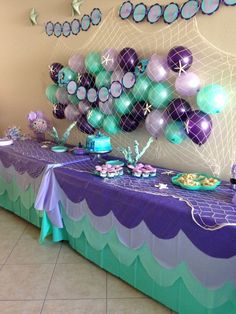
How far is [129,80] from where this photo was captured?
1972 millimetres

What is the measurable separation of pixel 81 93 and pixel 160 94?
2.54ft

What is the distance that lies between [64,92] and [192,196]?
4.99 ft

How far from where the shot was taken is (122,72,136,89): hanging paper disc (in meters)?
1.95

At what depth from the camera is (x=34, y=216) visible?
7.93ft

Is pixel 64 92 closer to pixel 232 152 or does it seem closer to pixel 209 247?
pixel 232 152

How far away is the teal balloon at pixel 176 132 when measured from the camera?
1.79 m

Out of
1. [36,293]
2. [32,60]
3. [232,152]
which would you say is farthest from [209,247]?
[32,60]

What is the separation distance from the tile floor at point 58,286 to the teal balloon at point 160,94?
3.66 feet

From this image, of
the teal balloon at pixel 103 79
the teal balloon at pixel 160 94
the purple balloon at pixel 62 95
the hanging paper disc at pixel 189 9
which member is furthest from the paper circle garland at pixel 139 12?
the purple balloon at pixel 62 95

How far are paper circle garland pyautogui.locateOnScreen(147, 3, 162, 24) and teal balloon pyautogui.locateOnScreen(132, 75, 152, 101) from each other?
0.39m

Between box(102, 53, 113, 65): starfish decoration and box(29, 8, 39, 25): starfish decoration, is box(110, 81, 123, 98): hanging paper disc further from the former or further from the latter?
box(29, 8, 39, 25): starfish decoration

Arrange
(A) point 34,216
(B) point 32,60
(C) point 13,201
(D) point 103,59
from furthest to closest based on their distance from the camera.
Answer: (B) point 32,60, (C) point 13,201, (A) point 34,216, (D) point 103,59

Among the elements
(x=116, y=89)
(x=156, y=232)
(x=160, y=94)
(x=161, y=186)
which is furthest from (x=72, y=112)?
(x=156, y=232)

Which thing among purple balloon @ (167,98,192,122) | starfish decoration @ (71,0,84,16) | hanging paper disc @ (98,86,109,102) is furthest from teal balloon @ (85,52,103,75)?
purple balloon @ (167,98,192,122)
